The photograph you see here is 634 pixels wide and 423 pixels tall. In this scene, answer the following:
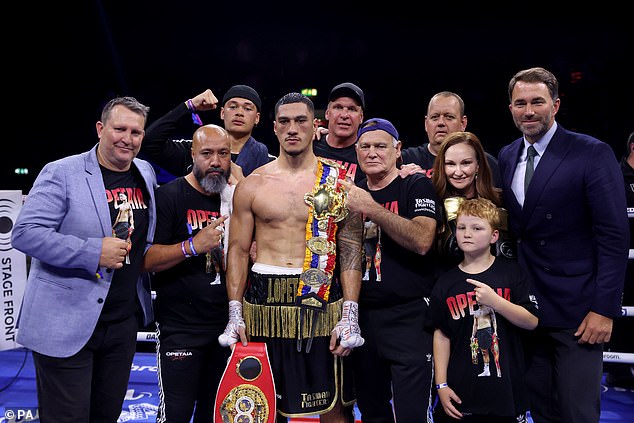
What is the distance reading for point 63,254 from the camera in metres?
2.23

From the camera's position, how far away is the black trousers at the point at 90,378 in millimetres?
2305

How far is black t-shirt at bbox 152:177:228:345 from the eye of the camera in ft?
8.43

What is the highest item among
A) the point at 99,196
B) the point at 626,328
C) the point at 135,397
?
the point at 99,196

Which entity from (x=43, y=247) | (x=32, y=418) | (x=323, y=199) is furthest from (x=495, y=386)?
(x=32, y=418)

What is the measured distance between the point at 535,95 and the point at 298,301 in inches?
50.6

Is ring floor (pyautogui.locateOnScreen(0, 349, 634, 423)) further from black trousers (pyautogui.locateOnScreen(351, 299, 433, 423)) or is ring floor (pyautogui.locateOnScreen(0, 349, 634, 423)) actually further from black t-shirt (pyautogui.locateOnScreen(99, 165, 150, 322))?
black t-shirt (pyautogui.locateOnScreen(99, 165, 150, 322))

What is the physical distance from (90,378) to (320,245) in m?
1.11

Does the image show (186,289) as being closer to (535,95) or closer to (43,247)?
(43,247)

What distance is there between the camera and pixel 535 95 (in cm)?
Result: 231

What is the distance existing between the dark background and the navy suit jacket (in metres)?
6.61

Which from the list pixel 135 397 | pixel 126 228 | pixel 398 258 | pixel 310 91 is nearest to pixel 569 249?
pixel 398 258

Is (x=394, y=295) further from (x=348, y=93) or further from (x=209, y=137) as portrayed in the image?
(x=348, y=93)

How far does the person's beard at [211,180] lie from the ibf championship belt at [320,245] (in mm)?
458

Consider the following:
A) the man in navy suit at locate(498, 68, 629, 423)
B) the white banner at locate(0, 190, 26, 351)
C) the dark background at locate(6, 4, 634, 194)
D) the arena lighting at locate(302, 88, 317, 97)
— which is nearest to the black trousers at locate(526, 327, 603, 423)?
the man in navy suit at locate(498, 68, 629, 423)
